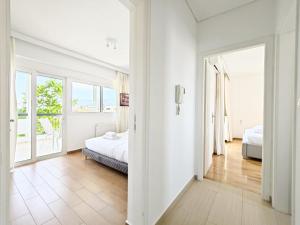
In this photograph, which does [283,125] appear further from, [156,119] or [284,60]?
[156,119]

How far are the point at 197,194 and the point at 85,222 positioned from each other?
148 cm

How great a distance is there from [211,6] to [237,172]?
2.97 meters

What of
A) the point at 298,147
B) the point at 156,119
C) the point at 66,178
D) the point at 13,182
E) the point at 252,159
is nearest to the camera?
the point at 298,147

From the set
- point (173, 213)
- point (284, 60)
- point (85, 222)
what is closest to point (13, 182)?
point (85, 222)

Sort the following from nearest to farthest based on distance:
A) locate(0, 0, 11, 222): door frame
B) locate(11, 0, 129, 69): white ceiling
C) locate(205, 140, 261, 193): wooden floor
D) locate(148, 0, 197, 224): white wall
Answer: locate(0, 0, 11, 222): door frame
locate(148, 0, 197, 224): white wall
locate(11, 0, 129, 69): white ceiling
locate(205, 140, 261, 193): wooden floor

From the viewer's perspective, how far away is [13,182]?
2.30 metres

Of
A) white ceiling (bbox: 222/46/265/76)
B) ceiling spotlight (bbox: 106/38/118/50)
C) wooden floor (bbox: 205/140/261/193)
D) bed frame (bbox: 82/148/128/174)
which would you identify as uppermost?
white ceiling (bbox: 222/46/265/76)

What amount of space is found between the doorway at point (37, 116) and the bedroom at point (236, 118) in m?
3.70

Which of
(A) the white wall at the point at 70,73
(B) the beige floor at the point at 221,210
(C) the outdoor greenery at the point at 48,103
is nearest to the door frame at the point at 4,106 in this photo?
(B) the beige floor at the point at 221,210

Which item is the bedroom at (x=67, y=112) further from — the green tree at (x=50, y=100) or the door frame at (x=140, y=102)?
the door frame at (x=140, y=102)

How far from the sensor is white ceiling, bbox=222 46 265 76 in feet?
12.0

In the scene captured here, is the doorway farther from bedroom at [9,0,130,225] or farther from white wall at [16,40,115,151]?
white wall at [16,40,115,151]

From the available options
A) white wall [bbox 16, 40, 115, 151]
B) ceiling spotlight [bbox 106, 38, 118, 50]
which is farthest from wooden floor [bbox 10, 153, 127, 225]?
ceiling spotlight [bbox 106, 38, 118, 50]

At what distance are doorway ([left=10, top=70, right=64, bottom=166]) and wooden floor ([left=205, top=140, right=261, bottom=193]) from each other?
3.77 metres
